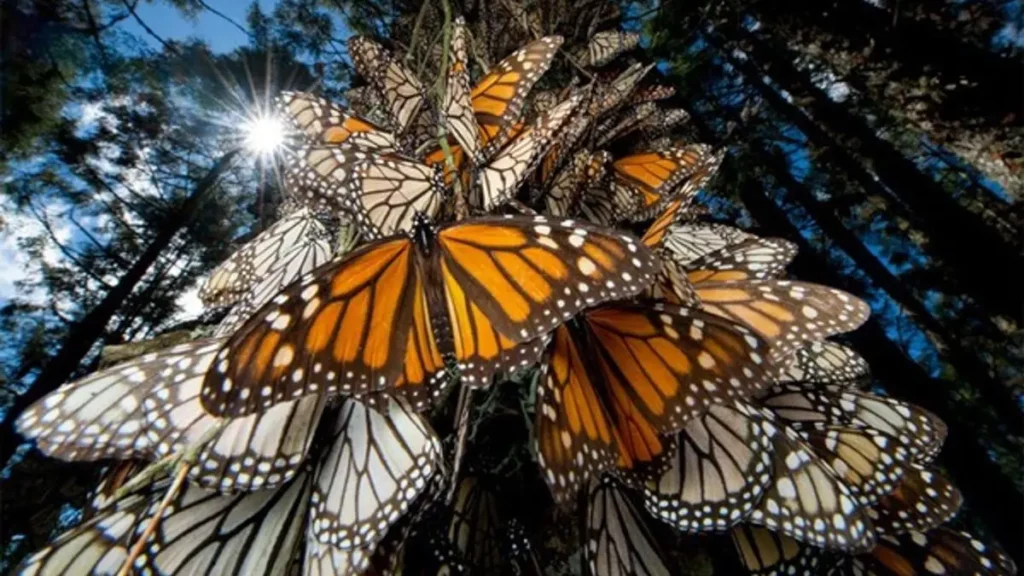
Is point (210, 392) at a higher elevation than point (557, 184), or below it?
below

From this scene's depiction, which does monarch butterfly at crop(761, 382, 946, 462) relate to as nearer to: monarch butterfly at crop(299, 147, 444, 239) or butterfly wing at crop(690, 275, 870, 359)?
butterfly wing at crop(690, 275, 870, 359)

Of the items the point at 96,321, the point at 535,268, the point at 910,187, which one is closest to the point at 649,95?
the point at 535,268

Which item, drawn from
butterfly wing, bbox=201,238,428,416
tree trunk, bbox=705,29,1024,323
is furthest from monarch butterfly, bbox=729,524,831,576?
tree trunk, bbox=705,29,1024,323

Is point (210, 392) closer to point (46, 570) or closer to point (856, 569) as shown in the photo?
point (46, 570)

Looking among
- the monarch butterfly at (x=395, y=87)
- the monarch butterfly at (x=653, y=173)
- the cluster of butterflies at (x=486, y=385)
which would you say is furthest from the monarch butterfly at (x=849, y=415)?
the monarch butterfly at (x=395, y=87)

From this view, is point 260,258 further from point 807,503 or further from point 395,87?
point 807,503

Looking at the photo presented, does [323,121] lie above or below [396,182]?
above

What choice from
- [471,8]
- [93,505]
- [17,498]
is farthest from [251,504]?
[471,8]
